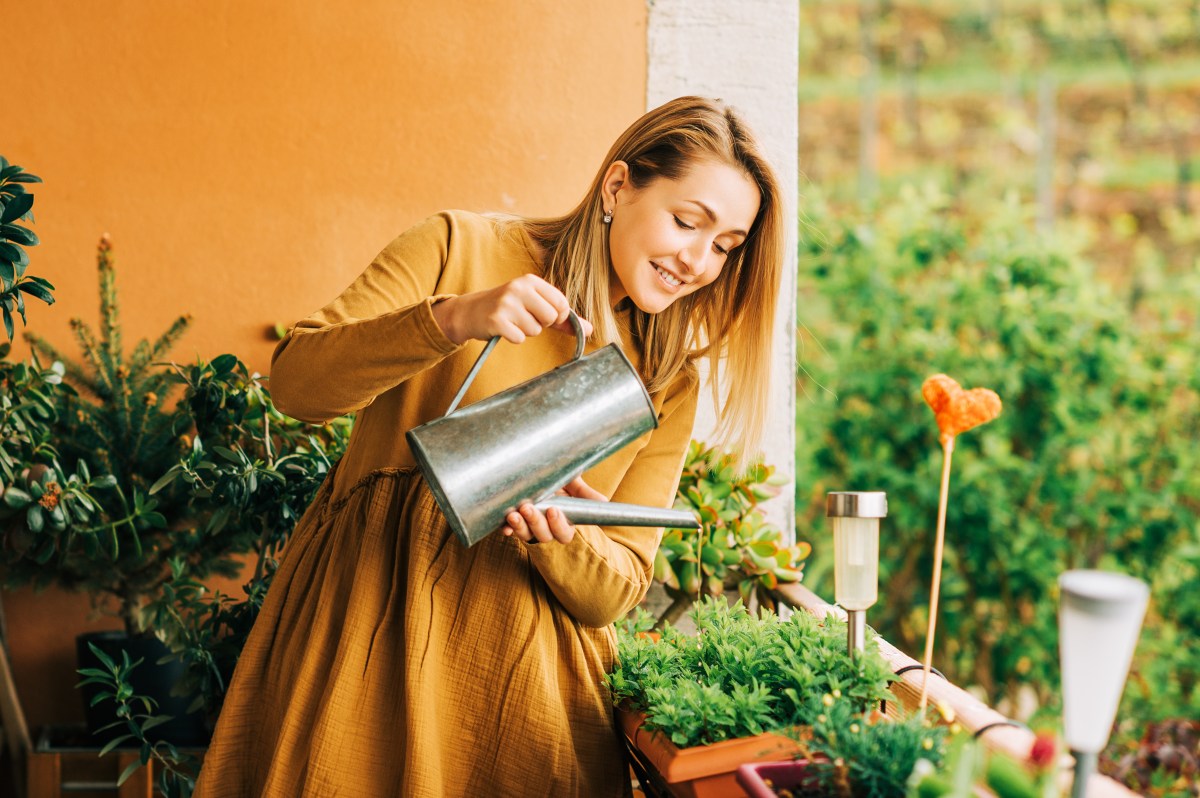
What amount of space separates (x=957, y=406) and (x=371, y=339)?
71 centimetres

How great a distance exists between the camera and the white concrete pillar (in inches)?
94.5

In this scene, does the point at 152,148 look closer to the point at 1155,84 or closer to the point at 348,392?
the point at 348,392

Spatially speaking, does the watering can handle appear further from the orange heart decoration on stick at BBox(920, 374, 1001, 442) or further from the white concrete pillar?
the white concrete pillar

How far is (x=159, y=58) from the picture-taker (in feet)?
7.44

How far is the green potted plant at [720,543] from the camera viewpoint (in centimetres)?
219

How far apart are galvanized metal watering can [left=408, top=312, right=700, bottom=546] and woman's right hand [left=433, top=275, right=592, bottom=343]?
0.09 feet

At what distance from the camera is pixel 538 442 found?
1369mm

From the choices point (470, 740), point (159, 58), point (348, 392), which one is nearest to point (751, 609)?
point (470, 740)

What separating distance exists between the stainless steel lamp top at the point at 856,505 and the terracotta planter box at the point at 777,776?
30cm

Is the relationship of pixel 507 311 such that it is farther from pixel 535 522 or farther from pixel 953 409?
pixel 953 409

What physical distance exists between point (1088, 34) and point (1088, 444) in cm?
213

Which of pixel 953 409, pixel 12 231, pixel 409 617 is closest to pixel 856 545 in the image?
pixel 953 409

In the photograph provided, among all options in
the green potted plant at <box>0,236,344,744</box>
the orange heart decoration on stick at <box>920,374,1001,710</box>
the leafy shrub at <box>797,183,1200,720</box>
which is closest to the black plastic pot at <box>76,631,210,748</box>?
the green potted plant at <box>0,236,344,744</box>

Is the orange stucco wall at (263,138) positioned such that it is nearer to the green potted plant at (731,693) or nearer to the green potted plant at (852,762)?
the green potted plant at (731,693)
